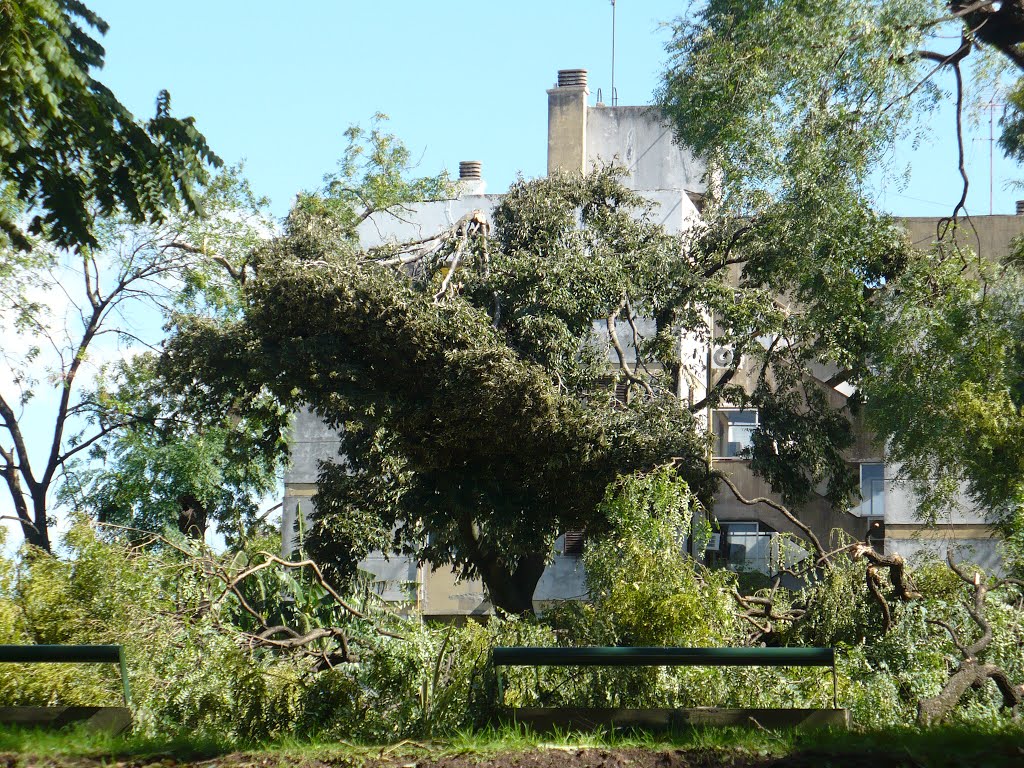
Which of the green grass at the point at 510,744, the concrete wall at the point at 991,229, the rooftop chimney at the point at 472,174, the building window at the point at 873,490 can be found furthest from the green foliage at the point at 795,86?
the rooftop chimney at the point at 472,174

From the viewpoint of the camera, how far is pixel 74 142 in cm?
1009

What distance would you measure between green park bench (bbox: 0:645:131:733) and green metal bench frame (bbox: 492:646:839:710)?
263 cm

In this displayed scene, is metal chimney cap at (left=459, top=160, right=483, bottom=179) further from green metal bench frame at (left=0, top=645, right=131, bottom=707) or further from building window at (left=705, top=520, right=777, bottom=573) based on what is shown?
green metal bench frame at (left=0, top=645, right=131, bottom=707)

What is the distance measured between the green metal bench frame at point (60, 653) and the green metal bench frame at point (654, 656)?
9.03 ft

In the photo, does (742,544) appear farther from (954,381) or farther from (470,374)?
(470,374)

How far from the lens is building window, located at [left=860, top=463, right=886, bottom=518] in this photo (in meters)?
30.3

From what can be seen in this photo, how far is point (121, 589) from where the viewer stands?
11.1 meters

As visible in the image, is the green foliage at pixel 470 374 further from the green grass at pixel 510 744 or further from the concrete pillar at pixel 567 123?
the concrete pillar at pixel 567 123

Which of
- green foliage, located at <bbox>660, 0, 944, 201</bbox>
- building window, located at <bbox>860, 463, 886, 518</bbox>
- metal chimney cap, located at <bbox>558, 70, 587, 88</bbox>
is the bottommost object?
building window, located at <bbox>860, 463, 886, 518</bbox>

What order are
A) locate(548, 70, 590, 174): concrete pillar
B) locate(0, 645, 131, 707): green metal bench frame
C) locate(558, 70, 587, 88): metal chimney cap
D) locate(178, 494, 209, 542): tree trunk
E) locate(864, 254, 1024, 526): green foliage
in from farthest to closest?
locate(558, 70, 587, 88): metal chimney cap → locate(548, 70, 590, 174): concrete pillar → locate(178, 494, 209, 542): tree trunk → locate(864, 254, 1024, 526): green foliage → locate(0, 645, 131, 707): green metal bench frame

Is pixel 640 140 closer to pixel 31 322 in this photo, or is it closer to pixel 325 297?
pixel 31 322

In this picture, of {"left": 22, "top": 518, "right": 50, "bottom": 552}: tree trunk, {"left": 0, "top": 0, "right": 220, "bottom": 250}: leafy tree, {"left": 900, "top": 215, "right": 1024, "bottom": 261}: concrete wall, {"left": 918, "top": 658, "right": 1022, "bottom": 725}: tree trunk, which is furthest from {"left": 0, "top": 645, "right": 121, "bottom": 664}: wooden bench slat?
{"left": 900, "top": 215, "right": 1024, "bottom": 261}: concrete wall

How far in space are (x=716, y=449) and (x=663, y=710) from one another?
24.7m

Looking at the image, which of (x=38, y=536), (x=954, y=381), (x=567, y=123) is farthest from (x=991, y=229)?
(x=38, y=536)
